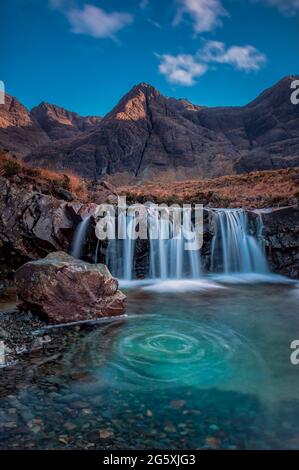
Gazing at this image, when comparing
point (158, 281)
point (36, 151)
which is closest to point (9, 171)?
point (158, 281)

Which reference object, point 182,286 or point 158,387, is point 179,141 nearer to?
point 182,286

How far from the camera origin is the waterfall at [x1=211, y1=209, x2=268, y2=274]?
15.9 metres

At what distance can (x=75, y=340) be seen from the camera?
6.60 m

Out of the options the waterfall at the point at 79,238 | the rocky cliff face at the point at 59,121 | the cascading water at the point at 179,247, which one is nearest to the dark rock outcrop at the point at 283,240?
the cascading water at the point at 179,247

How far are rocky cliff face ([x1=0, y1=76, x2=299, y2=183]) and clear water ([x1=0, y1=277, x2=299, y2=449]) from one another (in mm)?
56289

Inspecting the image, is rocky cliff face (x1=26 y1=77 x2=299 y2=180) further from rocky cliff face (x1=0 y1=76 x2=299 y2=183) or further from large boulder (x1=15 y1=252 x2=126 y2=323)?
large boulder (x1=15 y1=252 x2=126 y2=323)

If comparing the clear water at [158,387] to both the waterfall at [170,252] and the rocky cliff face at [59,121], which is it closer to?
the waterfall at [170,252]

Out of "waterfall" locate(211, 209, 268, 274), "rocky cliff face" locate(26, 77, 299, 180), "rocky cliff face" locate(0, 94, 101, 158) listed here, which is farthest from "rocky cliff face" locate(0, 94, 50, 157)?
"waterfall" locate(211, 209, 268, 274)

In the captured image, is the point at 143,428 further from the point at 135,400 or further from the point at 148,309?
the point at 148,309

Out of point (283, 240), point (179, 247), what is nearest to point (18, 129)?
point (179, 247)

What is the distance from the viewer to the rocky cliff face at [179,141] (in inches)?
2778

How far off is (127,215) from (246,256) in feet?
19.3

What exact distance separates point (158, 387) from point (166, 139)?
3187 inches

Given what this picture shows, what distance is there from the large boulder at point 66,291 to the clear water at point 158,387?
0.48 m
